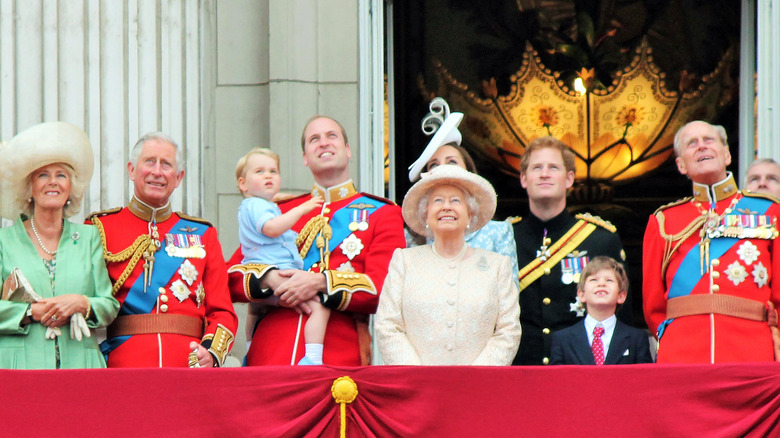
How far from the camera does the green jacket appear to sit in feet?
17.1

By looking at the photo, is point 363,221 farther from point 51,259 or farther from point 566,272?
point 51,259

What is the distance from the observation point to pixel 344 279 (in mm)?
5598

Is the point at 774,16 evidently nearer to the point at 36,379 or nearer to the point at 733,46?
the point at 733,46

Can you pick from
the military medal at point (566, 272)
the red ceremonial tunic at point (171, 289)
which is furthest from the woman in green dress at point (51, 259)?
the military medal at point (566, 272)

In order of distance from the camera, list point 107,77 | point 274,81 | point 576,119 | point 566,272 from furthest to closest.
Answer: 1. point 576,119
2. point 274,81
3. point 107,77
4. point 566,272

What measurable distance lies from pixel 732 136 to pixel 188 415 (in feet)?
19.0

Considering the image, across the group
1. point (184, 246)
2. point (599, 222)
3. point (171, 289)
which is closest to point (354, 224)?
point (184, 246)

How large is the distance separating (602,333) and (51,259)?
233cm

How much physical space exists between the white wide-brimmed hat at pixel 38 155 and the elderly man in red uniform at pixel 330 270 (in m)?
0.81

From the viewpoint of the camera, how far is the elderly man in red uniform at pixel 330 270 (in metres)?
5.60

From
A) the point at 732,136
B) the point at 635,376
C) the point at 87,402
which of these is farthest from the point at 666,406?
the point at 732,136

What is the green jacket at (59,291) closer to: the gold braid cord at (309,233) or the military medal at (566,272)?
the gold braid cord at (309,233)

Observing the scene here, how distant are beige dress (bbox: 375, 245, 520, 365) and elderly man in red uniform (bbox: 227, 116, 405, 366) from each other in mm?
337

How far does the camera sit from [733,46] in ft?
31.0
